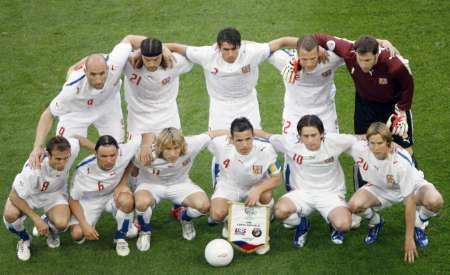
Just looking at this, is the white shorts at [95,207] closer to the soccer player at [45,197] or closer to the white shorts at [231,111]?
the soccer player at [45,197]

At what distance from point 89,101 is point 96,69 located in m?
0.59

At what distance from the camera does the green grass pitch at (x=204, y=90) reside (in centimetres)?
866

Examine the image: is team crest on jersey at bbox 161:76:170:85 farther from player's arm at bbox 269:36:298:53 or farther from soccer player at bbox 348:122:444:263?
soccer player at bbox 348:122:444:263

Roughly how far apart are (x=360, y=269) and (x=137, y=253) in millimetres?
2064

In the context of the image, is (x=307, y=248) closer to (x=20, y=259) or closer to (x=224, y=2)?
(x=20, y=259)

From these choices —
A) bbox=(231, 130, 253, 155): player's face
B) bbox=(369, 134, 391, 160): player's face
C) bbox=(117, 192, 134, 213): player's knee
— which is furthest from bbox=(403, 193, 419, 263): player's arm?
bbox=(117, 192, 134, 213): player's knee

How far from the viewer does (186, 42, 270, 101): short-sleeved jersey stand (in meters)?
9.32

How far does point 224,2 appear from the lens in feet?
44.1

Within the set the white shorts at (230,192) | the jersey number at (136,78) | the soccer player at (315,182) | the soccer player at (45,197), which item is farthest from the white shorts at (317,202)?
the soccer player at (45,197)

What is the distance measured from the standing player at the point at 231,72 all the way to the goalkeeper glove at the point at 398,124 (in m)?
1.25

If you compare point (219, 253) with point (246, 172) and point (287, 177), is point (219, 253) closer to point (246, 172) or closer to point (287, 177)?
point (246, 172)

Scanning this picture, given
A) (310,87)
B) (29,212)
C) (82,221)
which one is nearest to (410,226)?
(310,87)

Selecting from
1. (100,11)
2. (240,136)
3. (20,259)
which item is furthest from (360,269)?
(100,11)

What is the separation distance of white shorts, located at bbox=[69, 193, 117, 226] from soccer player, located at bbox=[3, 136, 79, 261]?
0.58ft
